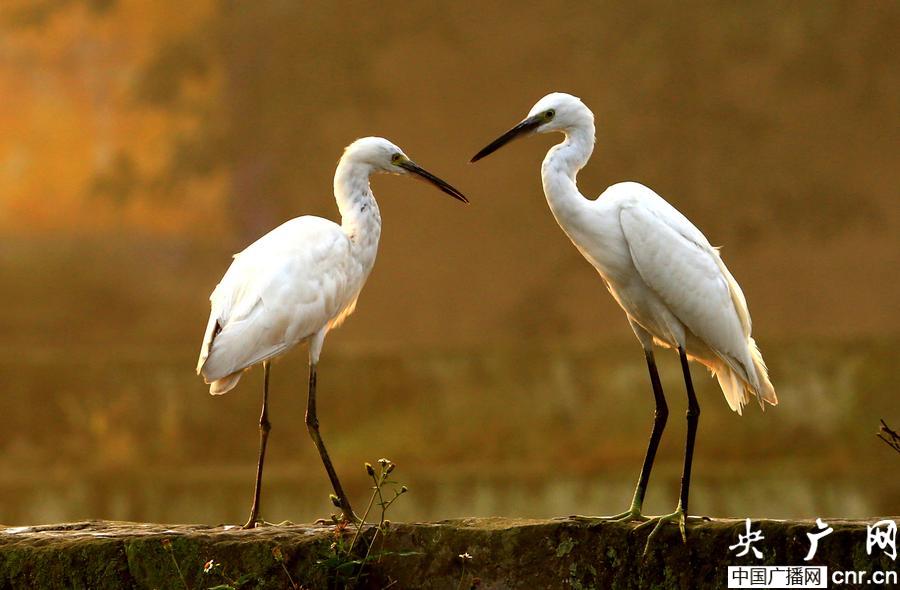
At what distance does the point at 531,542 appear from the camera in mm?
2604

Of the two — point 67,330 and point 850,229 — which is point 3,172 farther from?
point 850,229

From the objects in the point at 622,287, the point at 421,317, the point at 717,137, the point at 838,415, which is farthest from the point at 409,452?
the point at 622,287

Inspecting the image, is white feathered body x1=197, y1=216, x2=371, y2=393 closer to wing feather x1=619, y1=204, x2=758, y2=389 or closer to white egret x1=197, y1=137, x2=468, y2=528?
white egret x1=197, y1=137, x2=468, y2=528

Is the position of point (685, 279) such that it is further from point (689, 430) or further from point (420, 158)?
point (420, 158)

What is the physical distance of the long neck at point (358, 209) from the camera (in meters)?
3.58

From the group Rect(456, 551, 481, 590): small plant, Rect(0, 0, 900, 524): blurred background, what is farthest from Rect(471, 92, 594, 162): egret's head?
Rect(0, 0, 900, 524): blurred background

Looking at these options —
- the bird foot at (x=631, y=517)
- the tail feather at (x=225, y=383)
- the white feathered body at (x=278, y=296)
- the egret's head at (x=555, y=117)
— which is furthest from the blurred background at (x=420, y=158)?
the bird foot at (x=631, y=517)

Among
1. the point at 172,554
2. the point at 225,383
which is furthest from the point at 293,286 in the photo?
the point at 172,554

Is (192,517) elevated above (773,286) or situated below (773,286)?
below

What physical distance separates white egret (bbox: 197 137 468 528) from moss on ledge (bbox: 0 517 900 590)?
0.37 meters

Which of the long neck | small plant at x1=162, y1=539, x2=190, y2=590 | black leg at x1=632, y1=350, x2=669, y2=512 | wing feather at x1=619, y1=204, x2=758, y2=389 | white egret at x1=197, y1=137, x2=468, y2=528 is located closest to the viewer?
small plant at x1=162, y1=539, x2=190, y2=590

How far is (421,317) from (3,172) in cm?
327

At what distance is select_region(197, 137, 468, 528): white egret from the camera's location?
126 inches

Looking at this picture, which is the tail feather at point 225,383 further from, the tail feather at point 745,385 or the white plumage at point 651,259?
the tail feather at point 745,385
